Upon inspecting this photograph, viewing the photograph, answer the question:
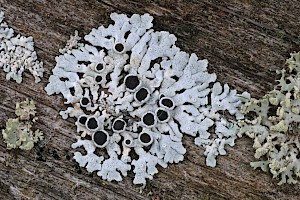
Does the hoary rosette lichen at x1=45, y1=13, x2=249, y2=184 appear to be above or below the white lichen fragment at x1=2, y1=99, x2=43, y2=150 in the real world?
above

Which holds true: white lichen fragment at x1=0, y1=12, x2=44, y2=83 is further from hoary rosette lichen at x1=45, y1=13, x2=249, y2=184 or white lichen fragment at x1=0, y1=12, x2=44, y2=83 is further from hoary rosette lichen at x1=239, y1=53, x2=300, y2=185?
hoary rosette lichen at x1=239, y1=53, x2=300, y2=185

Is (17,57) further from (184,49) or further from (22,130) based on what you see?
(184,49)

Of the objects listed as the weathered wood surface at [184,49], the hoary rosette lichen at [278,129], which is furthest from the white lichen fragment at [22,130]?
the hoary rosette lichen at [278,129]

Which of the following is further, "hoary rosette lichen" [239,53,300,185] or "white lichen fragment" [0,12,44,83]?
"white lichen fragment" [0,12,44,83]

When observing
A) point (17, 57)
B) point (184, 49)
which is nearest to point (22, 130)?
point (17, 57)

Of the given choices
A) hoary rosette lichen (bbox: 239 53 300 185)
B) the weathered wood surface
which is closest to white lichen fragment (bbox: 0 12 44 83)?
the weathered wood surface

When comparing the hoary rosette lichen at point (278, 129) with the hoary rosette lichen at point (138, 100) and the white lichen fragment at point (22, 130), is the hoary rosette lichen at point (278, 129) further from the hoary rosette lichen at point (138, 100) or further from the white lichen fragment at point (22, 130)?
the white lichen fragment at point (22, 130)
